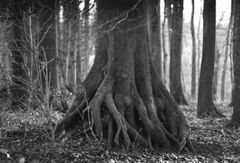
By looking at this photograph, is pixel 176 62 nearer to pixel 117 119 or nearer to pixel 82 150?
pixel 117 119

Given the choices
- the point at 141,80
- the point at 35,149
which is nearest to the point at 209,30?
the point at 141,80

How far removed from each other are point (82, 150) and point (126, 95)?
1755 mm

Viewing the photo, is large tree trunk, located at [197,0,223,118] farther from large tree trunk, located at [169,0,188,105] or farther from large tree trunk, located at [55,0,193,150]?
large tree trunk, located at [169,0,188,105]

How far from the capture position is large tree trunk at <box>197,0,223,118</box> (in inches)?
448

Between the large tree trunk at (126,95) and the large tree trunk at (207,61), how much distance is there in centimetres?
438

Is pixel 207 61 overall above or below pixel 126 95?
above

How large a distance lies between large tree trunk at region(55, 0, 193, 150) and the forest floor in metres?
0.31

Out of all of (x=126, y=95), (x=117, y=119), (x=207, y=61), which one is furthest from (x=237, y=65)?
(x=117, y=119)

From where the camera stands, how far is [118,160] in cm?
571

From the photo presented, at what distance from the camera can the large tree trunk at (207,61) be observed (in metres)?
11.4

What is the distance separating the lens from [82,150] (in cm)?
609

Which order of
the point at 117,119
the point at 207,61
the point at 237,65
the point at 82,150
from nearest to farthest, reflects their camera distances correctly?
the point at 82,150 < the point at 117,119 < the point at 237,65 < the point at 207,61

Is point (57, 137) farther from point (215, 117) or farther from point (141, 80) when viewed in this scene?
point (215, 117)

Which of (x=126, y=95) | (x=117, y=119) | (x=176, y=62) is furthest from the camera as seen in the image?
(x=176, y=62)
